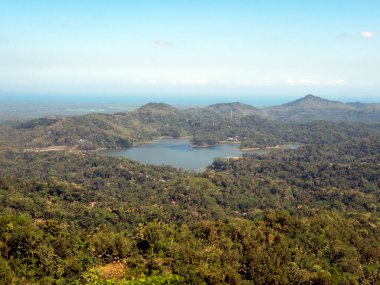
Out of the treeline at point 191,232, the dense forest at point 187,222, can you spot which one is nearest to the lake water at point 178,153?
the dense forest at point 187,222

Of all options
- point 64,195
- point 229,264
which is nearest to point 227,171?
point 64,195

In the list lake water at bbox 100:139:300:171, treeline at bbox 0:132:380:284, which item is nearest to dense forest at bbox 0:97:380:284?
treeline at bbox 0:132:380:284

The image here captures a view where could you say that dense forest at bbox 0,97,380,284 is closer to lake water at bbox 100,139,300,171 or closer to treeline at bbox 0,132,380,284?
treeline at bbox 0,132,380,284

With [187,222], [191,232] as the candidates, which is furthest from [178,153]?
[191,232]

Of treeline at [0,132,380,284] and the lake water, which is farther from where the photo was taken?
the lake water

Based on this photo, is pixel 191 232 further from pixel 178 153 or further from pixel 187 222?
pixel 178 153

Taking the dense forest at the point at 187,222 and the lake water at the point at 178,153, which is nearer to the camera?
the dense forest at the point at 187,222

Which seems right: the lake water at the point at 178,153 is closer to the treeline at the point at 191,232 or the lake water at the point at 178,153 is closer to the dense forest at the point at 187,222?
the dense forest at the point at 187,222
